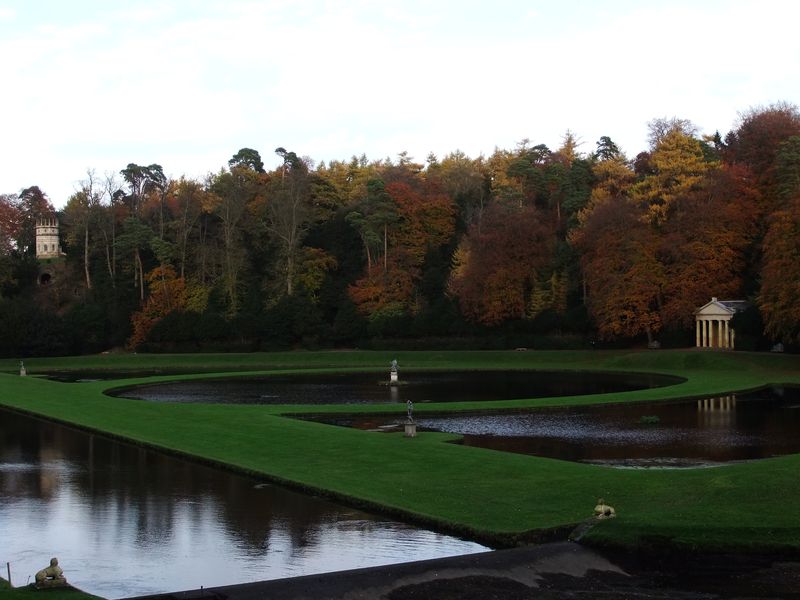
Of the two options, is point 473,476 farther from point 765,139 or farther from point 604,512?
point 765,139

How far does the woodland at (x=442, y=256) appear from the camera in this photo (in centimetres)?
6100

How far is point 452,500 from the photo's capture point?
1681 centimetres

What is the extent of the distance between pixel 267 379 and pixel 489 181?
47.9 meters

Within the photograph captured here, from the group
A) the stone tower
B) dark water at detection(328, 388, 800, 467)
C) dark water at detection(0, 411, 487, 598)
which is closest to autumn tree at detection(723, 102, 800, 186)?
dark water at detection(328, 388, 800, 467)

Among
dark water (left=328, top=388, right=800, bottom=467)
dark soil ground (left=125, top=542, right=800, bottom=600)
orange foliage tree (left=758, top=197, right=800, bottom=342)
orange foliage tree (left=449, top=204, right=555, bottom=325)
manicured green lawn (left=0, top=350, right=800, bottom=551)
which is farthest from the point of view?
orange foliage tree (left=449, top=204, right=555, bottom=325)

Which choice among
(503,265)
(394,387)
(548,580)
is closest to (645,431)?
(548,580)

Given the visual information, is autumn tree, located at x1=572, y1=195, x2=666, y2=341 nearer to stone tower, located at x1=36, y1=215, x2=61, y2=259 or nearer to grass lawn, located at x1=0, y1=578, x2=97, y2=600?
grass lawn, located at x1=0, y1=578, x2=97, y2=600

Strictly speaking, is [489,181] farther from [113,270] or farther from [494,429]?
[494,429]

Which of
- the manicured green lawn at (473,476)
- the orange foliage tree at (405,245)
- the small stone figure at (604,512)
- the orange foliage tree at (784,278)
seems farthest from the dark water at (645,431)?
the orange foliage tree at (405,245)

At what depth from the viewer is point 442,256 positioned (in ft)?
264

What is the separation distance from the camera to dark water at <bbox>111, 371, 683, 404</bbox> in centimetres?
3844

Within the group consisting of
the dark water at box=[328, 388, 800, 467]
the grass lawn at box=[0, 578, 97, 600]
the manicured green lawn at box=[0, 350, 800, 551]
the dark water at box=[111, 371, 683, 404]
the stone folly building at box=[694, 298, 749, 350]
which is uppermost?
the stone folly building at box=[694, 298, 749, 350]

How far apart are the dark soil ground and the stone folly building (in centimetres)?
4794

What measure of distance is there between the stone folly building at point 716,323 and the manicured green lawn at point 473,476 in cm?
2059
